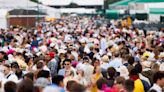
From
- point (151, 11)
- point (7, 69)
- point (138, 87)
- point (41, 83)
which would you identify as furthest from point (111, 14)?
point (41, 83)

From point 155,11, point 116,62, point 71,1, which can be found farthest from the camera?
point 71,1

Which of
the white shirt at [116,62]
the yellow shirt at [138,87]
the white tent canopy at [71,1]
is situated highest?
the yellow shirt at [138,87]

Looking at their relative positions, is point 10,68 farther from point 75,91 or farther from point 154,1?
point 154,1

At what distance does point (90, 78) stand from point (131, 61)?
5.12 feet

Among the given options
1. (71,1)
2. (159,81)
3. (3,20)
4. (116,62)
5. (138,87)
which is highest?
(159,81)

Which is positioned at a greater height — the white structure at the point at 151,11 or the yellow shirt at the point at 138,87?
the yellow shirt at the point at 138,87

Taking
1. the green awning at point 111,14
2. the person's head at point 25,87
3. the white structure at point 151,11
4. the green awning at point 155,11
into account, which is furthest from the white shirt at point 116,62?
the green awning at point 111,14

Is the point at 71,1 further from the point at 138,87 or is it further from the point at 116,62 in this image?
the point at 138,87

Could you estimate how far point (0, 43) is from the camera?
24594 millimetres

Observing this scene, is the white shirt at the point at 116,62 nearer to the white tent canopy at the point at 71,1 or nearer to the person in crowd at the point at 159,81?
the person in crowd at the point at 159,81

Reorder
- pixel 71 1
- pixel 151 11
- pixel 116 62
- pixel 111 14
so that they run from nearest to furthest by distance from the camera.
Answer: pixel 116 62 → pixel 151 11 → pixel 111 14 → pixel 71 1

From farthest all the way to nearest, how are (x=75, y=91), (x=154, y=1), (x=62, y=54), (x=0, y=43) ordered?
1. (x=154, y=1)
2. (x=0, y=43)
3. (x=62, y=54)
4. (x=75, y=91)

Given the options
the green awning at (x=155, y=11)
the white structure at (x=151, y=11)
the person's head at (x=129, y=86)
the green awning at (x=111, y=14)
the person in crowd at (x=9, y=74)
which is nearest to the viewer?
the person's head at (x=129, y=86)

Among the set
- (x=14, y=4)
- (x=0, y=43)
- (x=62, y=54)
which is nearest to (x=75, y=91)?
(x=62, y=54)
